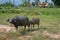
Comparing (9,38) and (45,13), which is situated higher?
(9,38)

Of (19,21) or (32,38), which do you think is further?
(19,21)

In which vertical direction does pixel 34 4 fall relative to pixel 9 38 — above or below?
below

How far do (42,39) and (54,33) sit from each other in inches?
67.6

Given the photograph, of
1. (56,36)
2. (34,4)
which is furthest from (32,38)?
(34,4)

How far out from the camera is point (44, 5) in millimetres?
25641

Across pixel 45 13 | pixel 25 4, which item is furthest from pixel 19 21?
pixel 25 4

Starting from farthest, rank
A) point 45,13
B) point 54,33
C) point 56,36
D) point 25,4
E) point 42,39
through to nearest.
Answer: point 25,4 → point 45,13 → point 54,33 → point 56,36 → point 42,39

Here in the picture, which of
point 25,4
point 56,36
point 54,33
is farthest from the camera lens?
point 25,4

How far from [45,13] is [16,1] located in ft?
28.9

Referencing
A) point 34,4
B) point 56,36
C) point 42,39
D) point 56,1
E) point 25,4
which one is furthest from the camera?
point 56,1

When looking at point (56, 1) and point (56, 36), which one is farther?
point (56, 1)

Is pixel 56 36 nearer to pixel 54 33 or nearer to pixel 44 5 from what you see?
pixel 54 33

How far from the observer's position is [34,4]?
25.7 metres

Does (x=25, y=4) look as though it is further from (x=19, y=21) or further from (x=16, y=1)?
(x=19, y=21)
